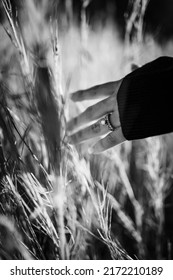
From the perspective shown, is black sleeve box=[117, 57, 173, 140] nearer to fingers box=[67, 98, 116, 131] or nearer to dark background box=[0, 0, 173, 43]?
fingers box=[67, 98, 116, 131]

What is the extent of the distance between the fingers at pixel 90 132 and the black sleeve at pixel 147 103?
88 millimetres

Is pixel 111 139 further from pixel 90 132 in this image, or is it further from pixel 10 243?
pixel 10 243

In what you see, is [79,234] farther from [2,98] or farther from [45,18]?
[45,18]

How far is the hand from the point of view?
0.85 m

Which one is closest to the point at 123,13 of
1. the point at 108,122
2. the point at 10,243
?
the point at 108,122

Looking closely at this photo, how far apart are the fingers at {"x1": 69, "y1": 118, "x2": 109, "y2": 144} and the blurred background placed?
3 centimetres

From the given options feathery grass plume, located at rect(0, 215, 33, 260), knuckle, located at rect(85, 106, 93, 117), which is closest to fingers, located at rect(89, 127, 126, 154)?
knuckle, located at rect(85, 106, 93, 117)

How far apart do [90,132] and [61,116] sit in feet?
0.40

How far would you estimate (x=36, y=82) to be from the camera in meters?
0.92

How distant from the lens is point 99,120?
879 mm

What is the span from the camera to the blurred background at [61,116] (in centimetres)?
90

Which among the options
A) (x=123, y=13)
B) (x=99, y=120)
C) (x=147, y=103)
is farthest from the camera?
(x=123, y=13)

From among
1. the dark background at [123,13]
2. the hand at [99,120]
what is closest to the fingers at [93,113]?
the hand at [99,120]
